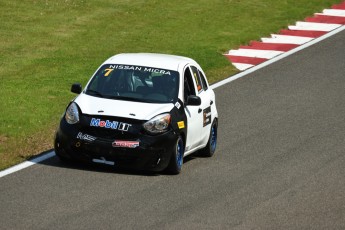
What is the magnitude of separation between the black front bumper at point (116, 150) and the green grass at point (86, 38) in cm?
163

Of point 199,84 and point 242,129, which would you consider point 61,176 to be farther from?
point 242,129

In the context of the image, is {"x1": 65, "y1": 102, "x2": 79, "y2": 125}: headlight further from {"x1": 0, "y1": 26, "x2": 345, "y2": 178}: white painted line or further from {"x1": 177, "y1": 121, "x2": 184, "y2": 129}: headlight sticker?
{"x1": 177, "y1": 121, "x2": 184, "y2": 129}: headlight sticker

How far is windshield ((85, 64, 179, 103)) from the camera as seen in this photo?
16281mm

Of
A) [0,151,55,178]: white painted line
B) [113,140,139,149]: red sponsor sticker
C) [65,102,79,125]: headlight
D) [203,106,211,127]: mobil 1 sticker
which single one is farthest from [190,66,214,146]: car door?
[0,151,55,178]: white painted line

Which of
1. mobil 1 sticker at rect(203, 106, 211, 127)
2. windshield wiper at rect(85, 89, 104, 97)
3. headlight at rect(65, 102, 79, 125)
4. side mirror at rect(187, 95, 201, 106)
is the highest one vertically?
windshield wiper at rect(85, 89, 104, 97)

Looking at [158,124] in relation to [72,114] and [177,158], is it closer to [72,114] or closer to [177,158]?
[177,158]

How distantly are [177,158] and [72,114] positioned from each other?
1.55 meters

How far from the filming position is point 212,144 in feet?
57.6

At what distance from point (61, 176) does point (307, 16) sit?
15899 mm

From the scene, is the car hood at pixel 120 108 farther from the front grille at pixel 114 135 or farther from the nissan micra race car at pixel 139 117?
the front grille at pixel 114 135

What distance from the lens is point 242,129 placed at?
19312mm

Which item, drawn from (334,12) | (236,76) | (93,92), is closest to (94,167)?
(93,92)

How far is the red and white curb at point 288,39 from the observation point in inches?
998

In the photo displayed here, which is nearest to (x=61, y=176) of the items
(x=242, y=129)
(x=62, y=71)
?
(x=242, y=129)
